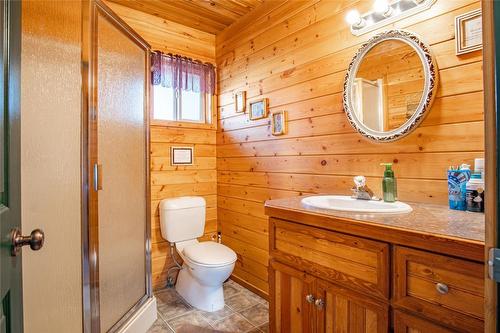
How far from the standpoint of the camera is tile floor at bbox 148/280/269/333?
1.93 m

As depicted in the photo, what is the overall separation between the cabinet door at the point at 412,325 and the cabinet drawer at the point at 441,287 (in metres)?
0.03

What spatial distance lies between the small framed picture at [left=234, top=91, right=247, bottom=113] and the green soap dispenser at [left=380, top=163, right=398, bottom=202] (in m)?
1.46

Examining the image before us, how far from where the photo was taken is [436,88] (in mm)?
1339

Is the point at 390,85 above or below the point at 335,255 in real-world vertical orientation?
above

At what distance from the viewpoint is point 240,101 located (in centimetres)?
257

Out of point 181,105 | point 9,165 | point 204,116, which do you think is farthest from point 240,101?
point 9,165

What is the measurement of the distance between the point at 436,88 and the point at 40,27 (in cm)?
175

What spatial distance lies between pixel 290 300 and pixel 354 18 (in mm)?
1593

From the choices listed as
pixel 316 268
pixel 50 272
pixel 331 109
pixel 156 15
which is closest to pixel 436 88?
pixel 331 109

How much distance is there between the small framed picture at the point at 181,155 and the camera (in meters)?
2.62

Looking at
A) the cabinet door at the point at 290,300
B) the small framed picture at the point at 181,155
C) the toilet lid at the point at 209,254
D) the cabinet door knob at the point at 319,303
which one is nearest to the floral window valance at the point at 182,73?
the small framed picture at the point at 181,155

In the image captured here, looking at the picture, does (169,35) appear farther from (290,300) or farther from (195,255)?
(290,300)

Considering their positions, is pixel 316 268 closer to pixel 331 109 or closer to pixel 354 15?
pixel 331 109

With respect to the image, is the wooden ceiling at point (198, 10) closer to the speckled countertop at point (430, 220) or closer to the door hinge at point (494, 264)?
the speckled countertop at point (430, 220)
